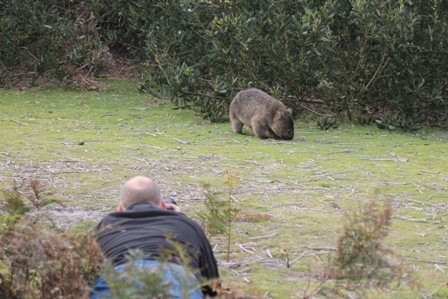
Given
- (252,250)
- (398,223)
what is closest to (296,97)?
(398,223)

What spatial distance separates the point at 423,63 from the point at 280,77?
2.79m

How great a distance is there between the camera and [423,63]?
14.0 m

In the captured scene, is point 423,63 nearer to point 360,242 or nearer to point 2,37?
point 2,37

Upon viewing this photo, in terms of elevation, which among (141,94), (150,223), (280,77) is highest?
(150,223)

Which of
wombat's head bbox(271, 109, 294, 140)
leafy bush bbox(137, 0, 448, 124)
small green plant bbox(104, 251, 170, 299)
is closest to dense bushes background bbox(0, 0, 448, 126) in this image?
leafy bush bbox(137, 0, 448, 124)

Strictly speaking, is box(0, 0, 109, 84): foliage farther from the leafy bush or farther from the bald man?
the bald man

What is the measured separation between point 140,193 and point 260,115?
856cm

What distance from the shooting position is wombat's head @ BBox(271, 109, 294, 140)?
12.9 m

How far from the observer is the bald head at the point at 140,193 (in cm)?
Result: 474

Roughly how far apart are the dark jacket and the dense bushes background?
30.9 feet

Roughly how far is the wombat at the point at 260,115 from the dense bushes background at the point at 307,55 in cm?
94

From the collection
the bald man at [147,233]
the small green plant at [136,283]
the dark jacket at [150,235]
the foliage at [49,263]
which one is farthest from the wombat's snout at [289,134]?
the small green plant at [136,283]

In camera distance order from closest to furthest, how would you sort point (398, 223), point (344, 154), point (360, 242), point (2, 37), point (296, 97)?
point (360, 242) < point (398, 223) < point (344, 154) < point (296, 97) < point (2, 37)

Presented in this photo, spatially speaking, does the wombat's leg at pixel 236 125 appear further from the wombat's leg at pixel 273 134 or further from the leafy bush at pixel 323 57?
the leafy bush at pixel 323 57
